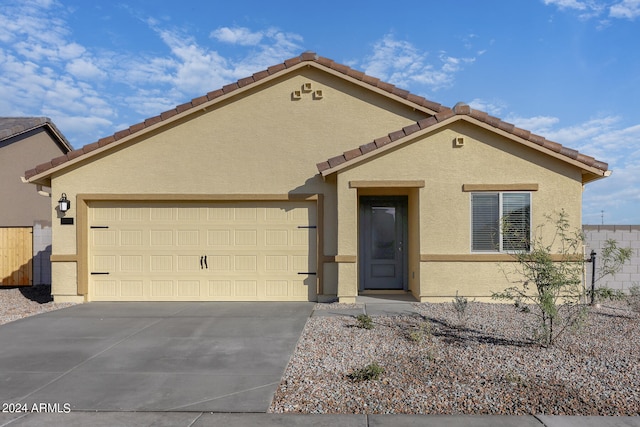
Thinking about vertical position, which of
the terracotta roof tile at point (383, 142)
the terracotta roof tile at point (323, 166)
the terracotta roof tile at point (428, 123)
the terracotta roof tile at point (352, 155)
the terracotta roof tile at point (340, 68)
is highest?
the terracotta roof tile at point (340, 68)

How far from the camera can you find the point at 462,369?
516 cm

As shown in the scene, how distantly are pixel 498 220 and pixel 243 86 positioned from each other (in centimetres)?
A: 641

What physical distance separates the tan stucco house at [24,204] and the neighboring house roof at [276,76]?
146 centimetres

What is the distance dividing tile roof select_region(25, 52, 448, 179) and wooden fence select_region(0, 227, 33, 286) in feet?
10.4

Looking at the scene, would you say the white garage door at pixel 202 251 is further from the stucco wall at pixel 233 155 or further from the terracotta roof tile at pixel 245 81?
the terracotta roof tile at pixel 245 81

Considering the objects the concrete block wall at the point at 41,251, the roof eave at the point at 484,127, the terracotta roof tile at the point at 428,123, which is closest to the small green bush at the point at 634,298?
the roof eave at the point at 484,127

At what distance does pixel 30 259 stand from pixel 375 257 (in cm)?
959

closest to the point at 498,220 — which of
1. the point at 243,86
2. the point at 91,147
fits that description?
the point at 243,86

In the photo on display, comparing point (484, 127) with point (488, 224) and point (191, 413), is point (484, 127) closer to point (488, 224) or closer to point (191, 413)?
point (488, 224)

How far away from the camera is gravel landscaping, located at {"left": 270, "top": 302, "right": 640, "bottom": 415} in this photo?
14.1 feet

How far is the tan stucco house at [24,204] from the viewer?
1227 cm

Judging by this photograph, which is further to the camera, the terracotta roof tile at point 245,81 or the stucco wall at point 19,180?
the stucco wall at point 19,180

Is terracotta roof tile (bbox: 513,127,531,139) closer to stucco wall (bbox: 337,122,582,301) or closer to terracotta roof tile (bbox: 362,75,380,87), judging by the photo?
stucco wall (bbox: 337,122,582,301)

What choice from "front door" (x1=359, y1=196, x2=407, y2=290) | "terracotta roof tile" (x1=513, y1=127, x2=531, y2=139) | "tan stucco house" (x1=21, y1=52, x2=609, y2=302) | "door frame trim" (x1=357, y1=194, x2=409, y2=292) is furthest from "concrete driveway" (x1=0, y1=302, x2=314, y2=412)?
"terracotta roof tile" (x1=513, y1=127, x2=531, y2=139)
